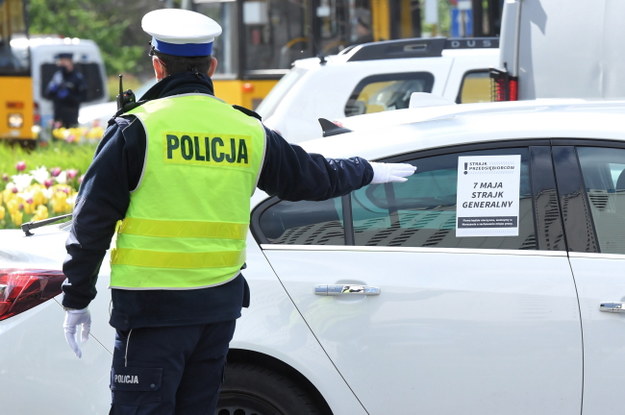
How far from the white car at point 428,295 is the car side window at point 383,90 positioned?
16.1 ft

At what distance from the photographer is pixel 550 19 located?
7539mm

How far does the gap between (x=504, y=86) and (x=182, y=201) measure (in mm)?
4913

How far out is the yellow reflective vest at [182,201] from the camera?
336 cm

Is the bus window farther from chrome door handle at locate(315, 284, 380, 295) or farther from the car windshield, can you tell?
chrome door handle at locate(315, 284, 380, 295)

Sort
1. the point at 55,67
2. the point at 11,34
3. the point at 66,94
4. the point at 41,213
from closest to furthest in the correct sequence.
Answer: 1. the point at 41,213
2. the point at 11,34
3. the point at 66,94
4. the point at 55,67

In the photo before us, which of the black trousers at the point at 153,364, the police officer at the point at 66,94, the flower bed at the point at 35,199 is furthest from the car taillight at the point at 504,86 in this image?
the police officer at the point at 66,94

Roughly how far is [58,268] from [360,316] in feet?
3.47

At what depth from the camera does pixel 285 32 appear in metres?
13.9

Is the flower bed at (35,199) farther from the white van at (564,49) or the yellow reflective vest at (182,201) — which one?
the yellow reflective vest at (182,201)

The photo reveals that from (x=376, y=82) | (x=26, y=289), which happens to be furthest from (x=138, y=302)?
(x=376, y=82)

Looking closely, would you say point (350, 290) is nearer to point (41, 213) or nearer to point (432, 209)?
point (432, 209)

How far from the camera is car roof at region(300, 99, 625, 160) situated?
13.7 ft

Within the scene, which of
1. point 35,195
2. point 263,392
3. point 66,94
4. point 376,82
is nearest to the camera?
point 263,392

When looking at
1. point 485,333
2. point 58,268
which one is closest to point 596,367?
point 485,333
